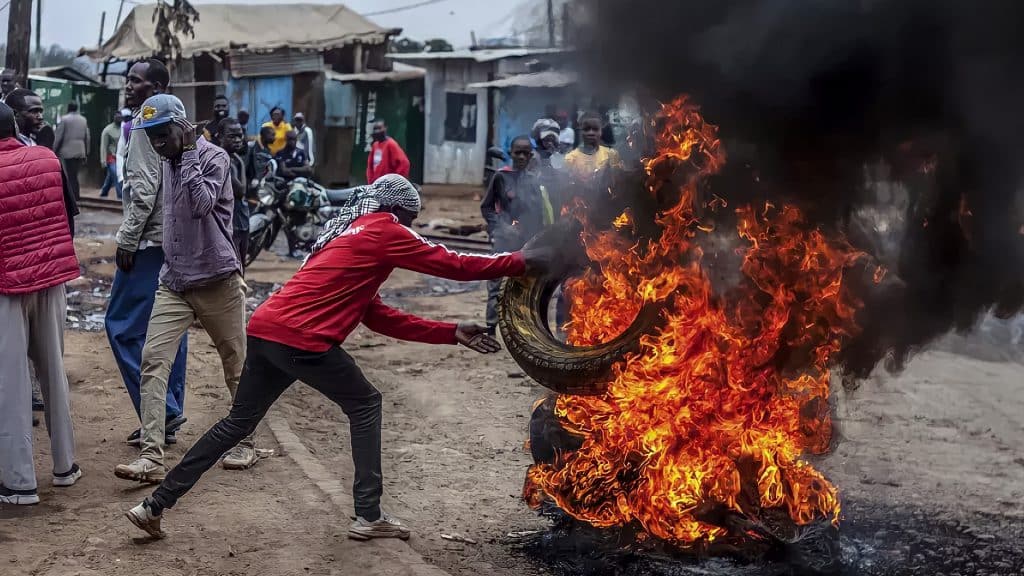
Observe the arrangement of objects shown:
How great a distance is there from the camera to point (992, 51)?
567 cm

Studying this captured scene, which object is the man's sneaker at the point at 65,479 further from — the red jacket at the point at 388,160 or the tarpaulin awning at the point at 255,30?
the tarpaulin awning at the point at 255,30

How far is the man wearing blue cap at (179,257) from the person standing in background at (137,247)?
21 centimetres

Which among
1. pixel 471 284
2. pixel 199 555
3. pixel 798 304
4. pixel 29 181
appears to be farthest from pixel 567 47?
pixel 471 284

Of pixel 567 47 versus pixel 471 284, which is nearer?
pixel 567 47

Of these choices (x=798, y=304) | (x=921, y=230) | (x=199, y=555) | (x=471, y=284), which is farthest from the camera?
(x=471, y=284)

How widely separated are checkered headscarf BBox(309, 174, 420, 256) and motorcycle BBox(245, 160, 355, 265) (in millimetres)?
10466

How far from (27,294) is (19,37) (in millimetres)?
11471

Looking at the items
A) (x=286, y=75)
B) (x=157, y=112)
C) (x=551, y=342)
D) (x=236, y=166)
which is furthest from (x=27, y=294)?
(x=286, y=75)

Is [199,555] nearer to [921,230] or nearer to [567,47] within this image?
[567,47]

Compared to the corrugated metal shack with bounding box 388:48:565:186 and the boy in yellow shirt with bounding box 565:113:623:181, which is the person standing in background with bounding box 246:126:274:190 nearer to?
the boy in yellow shirt with bounding box 565:113:623:181

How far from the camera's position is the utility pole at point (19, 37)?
15781 millimetres

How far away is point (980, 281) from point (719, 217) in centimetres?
184

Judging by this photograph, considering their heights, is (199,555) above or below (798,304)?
below

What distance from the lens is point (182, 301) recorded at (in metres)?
6.60
